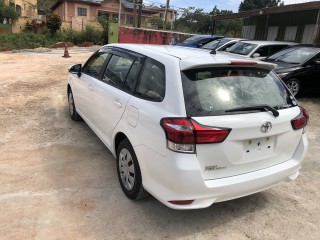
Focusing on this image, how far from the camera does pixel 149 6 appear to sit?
53594 millimetres

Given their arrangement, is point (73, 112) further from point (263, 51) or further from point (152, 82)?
point (263, 51)

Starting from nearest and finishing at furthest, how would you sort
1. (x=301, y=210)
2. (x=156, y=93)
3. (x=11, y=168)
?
1. (x=156, y=93)
2. (x=301, y=210)
3. (x=11, y=168)

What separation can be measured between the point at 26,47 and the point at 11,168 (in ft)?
78.2

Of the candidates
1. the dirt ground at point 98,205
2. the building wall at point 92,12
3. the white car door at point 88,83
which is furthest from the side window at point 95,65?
the building wall at point 92,12

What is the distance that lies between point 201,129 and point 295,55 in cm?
767

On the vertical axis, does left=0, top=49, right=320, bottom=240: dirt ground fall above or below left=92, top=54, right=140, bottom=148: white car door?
below

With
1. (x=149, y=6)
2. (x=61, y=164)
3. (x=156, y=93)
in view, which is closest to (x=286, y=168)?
(x=156, y=93)

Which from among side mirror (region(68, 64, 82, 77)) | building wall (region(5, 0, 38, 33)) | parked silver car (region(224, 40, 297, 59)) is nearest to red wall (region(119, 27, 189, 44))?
parked silver car (region(224, 40, 297, 59))

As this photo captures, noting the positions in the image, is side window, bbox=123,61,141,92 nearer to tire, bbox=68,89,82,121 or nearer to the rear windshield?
the rear windshield

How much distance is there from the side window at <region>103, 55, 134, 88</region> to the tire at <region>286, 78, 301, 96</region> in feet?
18.9

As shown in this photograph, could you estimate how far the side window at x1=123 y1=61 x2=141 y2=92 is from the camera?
3.50 meters

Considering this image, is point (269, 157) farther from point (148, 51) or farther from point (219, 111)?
point (148, 51)

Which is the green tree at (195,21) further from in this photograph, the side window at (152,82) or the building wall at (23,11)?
the side window at (152,82)

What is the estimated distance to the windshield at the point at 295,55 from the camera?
879 cm
